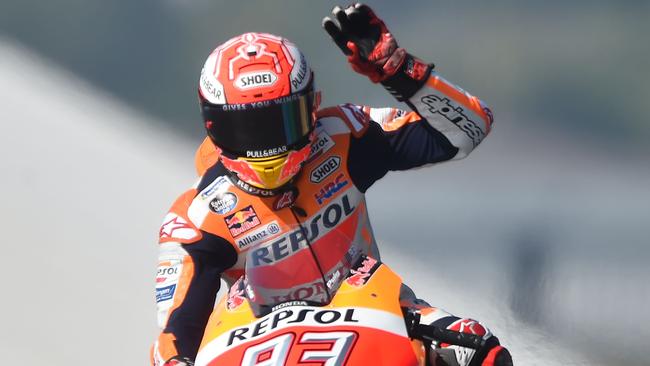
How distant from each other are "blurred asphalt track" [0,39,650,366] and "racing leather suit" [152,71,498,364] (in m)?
2.47

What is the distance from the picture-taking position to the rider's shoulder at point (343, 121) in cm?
447

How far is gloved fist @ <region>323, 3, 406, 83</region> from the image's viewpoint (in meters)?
4.18

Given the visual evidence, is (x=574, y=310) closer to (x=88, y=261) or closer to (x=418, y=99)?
(x=418, y=99)

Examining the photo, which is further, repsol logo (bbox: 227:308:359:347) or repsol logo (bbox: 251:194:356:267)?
repsol logo (bbox: 251:194:356:267)

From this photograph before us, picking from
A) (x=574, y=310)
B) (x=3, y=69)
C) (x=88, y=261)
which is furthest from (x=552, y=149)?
(x=3, y=69)

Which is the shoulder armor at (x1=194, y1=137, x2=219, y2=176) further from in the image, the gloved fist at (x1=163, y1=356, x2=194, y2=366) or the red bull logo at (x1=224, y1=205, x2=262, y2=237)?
the gloved fist at (x1=163, y1=356, x2=194, y2=366)

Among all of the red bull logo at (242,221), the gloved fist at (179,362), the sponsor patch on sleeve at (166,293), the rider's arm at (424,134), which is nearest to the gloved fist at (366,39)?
the rider's arm at (424,134)

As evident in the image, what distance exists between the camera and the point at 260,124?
392 centimetres

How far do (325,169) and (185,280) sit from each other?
78 cm

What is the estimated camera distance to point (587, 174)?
824cm

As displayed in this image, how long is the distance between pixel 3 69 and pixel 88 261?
4.30 m

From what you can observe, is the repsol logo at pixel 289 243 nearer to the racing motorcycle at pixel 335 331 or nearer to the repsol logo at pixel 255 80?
the racing motorcycle at pixel 335 331

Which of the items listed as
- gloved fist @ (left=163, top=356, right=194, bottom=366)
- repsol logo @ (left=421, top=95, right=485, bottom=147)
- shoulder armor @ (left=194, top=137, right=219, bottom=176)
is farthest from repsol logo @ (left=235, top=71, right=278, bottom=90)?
gloved fist @ (left=163, top=356, right=194, bottom=366)

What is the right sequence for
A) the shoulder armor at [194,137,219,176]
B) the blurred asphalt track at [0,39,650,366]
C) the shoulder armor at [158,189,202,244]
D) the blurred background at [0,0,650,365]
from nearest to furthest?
the shoulder armor at [158,189,202,244]
the shoulder armor at [194,137,219,176]
the blurred asphalt track at [0,39,650,366]
the blurred background at [0,0,650,365]
